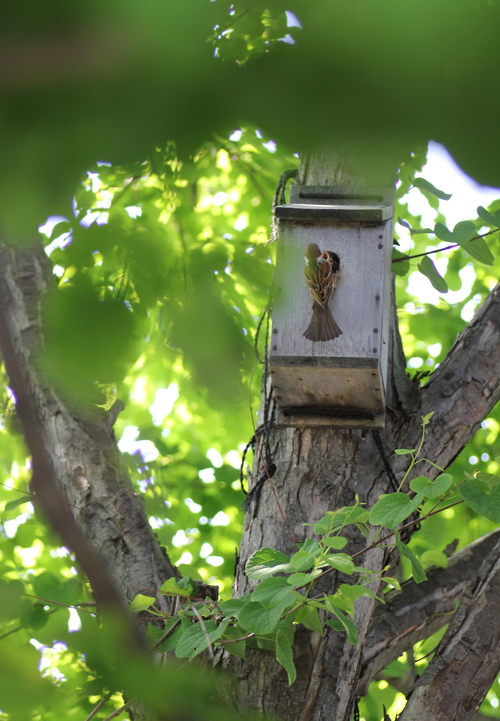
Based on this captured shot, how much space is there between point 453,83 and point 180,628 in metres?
1.62

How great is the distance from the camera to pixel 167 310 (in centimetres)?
90

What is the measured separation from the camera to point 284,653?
1.66 metres

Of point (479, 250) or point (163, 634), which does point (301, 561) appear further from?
point (479, 250)

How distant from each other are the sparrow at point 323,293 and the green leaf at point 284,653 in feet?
2.75

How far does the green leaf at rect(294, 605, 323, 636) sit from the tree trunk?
309 mm

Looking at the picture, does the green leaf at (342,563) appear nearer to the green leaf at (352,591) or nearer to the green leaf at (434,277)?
the green leaf at (352,591)

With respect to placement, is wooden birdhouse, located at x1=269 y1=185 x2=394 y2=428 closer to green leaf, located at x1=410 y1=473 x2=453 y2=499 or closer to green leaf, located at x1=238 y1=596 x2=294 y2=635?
green leaf, located at x1=410 y1=473 x2=453 y2=499

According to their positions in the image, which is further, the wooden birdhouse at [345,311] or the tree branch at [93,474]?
the tree branch at [93,474]

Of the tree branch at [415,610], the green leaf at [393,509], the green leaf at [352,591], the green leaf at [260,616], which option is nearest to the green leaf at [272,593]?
the green leaf at [260,616]

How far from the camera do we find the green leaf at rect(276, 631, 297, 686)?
1.64 m

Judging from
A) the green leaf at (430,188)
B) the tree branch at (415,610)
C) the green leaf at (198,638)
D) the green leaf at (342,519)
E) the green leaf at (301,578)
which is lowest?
the tree branch at (415,610)

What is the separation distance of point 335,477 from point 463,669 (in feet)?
2.09

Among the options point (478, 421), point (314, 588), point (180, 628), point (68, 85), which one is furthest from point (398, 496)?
point (68, 85)

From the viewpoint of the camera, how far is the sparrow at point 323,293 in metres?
2.02
